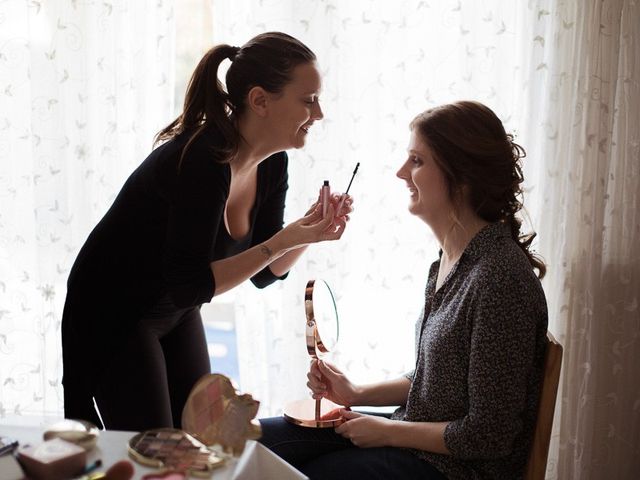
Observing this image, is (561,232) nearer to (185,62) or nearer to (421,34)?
(421,34)

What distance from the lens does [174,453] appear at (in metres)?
0.95

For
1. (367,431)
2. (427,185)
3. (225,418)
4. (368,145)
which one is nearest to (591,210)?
(368,145)

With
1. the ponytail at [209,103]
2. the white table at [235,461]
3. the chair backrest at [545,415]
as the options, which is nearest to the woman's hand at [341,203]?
the ponytail at [209,103]

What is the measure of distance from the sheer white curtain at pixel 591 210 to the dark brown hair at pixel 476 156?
74 cm

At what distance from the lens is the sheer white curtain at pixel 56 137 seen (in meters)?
2.22

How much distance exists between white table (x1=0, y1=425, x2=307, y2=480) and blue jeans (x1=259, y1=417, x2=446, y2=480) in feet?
1.04

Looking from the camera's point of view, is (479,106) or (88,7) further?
(88,7)

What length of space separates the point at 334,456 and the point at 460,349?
1.00ft

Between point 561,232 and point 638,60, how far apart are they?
50cm

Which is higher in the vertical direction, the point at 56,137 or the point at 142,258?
the point at 56,137

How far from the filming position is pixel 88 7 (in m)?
2.22

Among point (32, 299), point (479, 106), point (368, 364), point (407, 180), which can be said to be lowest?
point (368, 364)

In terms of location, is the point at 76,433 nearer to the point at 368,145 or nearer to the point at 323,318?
the point at 323,318

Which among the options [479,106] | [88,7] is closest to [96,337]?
[479,106]
